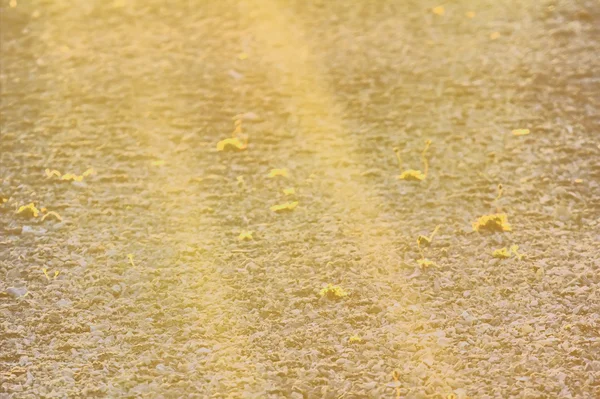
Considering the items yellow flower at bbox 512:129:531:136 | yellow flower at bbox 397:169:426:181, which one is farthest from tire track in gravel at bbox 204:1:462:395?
yellow flower at bbox 512:129:531:136

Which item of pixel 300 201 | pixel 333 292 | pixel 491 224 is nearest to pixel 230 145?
pixel 300 201

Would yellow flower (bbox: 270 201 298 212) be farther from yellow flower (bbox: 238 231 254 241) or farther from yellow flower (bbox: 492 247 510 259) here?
yellow flower (bbox: 492 247 510 259)

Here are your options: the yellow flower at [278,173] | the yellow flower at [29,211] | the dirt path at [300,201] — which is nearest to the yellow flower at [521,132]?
the dirt path at [300,201]

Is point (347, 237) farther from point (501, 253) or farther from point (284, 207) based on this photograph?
point (501, 253)

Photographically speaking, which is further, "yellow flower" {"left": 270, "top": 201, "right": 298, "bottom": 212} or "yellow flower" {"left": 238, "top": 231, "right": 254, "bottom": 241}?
"yellow flower" {"left": 270, "top": 201, "right": 298, "bottom": 212}

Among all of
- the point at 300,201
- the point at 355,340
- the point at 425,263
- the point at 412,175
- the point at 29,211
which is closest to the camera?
the point at 355,340

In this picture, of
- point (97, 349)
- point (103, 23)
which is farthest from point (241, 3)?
point (97, 349)

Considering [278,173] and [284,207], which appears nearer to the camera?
[284,207]

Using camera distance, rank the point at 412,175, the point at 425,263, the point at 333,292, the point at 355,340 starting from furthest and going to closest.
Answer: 1. the point at 412,175
2. the point at 425,263
3. the point at 333,292
4. the point at 355,340

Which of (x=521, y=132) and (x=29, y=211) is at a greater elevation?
(x=29, y=211)

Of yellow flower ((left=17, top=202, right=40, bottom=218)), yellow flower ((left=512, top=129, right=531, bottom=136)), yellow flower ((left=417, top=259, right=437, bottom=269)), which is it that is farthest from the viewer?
yellow flower ((left=512, top=129, right=531, bottom=136))
